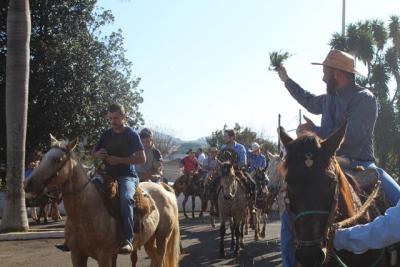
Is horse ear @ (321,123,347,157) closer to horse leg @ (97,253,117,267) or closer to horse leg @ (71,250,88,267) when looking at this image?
horse leg @ (97,253,117,267)

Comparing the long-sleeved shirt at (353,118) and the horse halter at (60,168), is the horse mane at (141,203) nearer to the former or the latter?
the horse halter at (60,168)

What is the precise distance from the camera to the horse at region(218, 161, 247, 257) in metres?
13.1

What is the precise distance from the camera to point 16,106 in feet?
46.9

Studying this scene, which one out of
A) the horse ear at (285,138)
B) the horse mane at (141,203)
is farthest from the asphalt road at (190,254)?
the horse ear at (285,138)

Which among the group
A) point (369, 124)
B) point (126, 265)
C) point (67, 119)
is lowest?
point (126, 265)

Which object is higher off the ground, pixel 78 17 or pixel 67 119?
pixel 78 17

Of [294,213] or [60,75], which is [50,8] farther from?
[294,213]

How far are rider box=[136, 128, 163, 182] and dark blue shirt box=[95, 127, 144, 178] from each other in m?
3.60

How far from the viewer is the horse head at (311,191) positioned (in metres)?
3.23

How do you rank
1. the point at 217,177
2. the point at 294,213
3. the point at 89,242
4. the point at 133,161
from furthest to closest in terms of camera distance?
the point at 217,177 < the point at 133,161 < the point at 89,242 < the point at 294,213

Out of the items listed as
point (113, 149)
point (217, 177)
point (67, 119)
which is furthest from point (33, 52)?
point (113, 149)

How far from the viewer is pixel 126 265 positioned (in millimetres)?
10664

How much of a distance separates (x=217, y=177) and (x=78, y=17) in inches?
528

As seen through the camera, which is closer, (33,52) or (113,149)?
(113,149)
